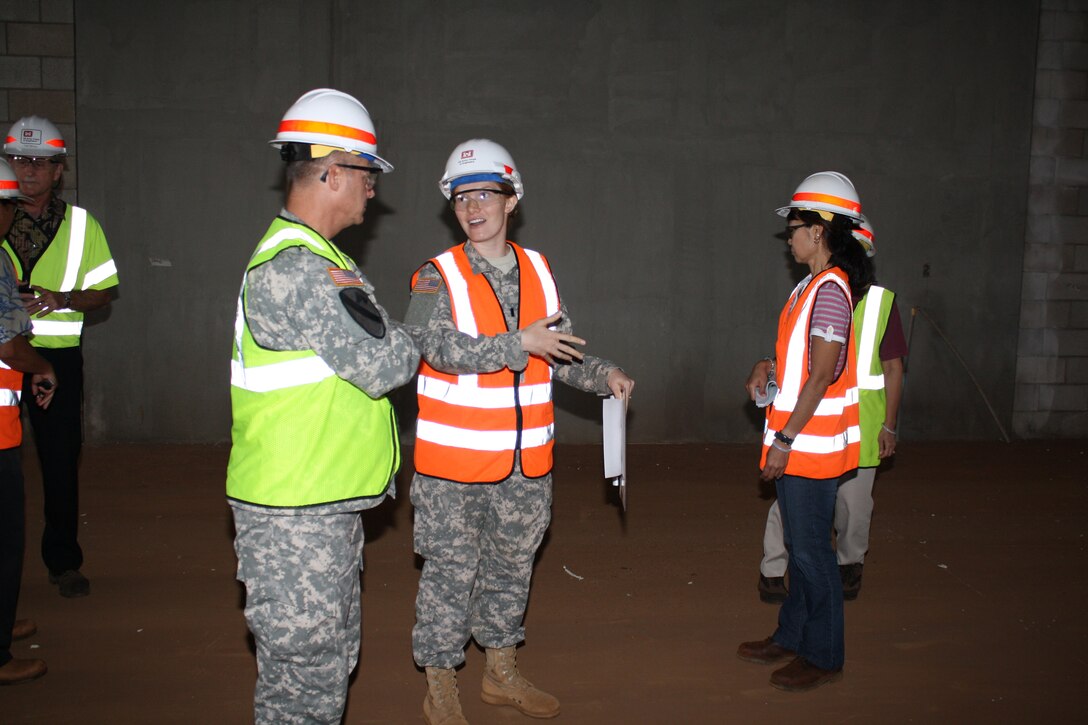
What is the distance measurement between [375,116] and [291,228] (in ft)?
17.3

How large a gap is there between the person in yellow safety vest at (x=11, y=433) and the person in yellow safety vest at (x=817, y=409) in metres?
2.84

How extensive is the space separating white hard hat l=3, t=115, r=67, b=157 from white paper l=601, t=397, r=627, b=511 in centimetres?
314

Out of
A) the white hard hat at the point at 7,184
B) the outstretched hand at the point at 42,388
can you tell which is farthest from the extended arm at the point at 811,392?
the white hard hat at the point at 7,184

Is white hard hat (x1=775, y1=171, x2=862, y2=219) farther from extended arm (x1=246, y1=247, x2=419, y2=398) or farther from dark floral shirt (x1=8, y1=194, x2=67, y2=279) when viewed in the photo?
dark floral shirt (x1=8, y1=194, x2=67, y2=279)

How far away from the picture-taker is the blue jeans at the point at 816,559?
11.3 feet

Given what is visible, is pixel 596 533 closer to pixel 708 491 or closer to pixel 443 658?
pixel 708 491

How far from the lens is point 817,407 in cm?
343

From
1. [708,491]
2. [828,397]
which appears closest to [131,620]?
[828,397]

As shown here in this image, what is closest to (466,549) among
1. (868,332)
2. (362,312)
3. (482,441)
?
(482,441)

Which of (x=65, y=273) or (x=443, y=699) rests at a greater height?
(x=65, y=273)

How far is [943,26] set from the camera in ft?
26.1

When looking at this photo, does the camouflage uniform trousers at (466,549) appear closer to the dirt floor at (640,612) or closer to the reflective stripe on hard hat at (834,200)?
the dirt floor at (640,612)

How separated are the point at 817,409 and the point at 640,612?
1519mm

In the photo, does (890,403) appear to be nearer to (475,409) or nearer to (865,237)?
(865,237)
